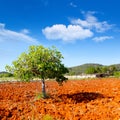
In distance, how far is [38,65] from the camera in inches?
856

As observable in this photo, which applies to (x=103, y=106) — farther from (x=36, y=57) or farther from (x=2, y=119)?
(x=36, y=57)

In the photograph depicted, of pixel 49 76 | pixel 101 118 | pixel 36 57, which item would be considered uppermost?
pixel 36 57

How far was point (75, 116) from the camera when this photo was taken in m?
14.5

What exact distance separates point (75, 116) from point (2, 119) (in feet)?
12.6

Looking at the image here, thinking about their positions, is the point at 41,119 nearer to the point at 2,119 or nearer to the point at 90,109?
the point at 2,119

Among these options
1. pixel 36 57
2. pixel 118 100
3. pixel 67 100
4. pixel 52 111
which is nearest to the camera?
pixel 52 111

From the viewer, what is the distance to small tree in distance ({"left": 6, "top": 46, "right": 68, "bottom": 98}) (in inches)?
873

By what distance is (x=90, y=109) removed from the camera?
53.9 feet

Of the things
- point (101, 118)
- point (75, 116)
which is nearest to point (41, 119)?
point (75, 116)

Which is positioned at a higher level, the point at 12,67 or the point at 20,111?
the point at 12,67

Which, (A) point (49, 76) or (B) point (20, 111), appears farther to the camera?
(A) point (49, 76)

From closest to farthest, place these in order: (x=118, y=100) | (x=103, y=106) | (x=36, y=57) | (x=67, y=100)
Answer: (x=103, y=106) → (x=118, y=100) → (x=67, y=100) → (x=36, y=57)

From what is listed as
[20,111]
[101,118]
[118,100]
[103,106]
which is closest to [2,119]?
[20,111]

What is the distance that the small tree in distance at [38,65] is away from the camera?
2217 cm
